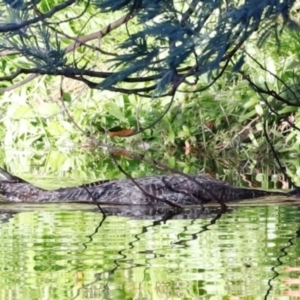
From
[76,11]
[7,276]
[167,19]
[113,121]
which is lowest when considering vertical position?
[7,276]

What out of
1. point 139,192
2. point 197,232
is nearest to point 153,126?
point 139,192

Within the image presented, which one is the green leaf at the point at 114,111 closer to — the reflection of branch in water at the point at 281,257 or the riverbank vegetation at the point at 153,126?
the riverbank vegetation at the point at 153,126

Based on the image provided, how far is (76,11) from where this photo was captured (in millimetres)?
11781

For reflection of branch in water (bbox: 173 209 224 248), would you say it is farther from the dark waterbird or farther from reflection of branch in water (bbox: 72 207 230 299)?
the dark waterbird

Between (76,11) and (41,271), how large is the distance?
26.9ft

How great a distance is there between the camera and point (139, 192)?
6535 millimetres

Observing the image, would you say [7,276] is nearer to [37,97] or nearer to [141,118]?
[141,118]

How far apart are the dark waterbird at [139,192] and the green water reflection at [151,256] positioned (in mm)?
694

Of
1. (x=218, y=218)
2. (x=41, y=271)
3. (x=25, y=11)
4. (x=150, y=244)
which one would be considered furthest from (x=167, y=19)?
(x=218, y=218)

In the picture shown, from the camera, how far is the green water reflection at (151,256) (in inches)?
135

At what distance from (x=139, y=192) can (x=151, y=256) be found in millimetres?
2458

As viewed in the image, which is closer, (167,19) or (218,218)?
(167,19)

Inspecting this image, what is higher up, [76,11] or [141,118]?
[76,11]

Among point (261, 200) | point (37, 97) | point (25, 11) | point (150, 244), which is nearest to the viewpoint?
point (25, 11)
